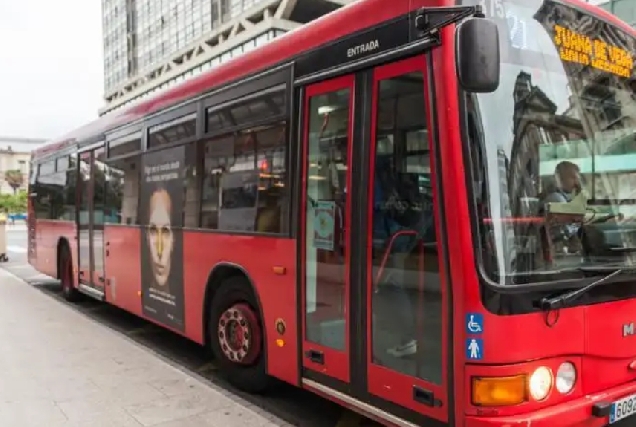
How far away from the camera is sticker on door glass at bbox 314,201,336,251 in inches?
155

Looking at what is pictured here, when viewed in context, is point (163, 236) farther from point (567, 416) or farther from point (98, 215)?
point (567, 416)

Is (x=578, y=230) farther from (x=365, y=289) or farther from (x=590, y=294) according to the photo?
(x=365, y=289)

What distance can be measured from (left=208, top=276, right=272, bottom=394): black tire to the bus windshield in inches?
95.4

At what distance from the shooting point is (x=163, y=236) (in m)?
6.39

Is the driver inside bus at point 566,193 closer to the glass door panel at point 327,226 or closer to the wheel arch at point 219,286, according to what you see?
the glass door panel at point 327,226

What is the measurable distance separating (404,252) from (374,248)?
0.79ft

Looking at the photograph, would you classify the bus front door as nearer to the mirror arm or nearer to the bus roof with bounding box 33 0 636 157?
the mirror arm

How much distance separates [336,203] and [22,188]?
112m

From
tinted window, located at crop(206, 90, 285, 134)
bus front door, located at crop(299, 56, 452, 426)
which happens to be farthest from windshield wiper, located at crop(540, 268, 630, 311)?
tinted window, located at crop(206, 90, 285, 134)

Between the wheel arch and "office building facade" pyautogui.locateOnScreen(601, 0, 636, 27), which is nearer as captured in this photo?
the wheel arch


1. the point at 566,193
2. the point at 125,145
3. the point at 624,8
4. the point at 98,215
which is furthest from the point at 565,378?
the point at 624,8

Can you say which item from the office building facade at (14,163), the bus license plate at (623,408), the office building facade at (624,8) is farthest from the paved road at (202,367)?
the office building facade at (14,163)

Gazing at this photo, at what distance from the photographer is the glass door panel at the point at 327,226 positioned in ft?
12.5

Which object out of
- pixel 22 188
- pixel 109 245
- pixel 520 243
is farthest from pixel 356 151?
pixel 22 188
